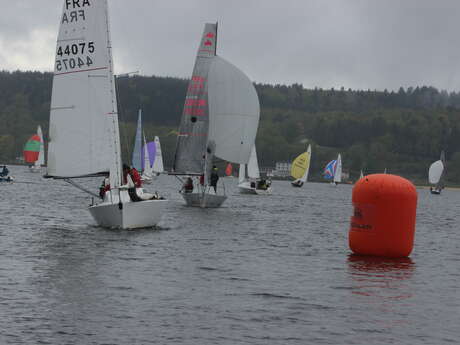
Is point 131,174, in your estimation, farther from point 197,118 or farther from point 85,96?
point 197,118

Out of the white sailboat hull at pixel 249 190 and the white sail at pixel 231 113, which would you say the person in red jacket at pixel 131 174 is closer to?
the white sail at pixel 231 113

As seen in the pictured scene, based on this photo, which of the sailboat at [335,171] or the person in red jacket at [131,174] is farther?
the sailboat at [335,171]

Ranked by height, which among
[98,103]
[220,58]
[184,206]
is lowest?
[184,206]

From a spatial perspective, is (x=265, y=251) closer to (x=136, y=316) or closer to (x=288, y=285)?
(x=288, y=285)

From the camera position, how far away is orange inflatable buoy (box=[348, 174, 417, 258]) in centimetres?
2216

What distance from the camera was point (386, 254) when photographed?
76.1ft

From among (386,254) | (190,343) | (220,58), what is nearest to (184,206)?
(220,58)

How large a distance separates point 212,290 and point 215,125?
2851 centimetres

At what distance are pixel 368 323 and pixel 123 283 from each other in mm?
5553

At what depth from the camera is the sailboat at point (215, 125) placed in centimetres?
4494

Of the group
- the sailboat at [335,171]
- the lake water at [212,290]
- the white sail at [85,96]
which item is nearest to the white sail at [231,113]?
the lake water at [212,290]

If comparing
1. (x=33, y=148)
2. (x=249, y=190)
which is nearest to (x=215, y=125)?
(x=249, y=190)

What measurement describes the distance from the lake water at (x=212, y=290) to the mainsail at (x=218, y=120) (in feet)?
49.8

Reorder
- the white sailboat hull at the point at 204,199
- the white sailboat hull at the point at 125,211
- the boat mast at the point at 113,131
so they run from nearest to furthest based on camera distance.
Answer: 1. the white sailboat hull at the point at 125,211
2. the boat mast at the point at 113,131
3. the white sailboat hull at the point at 204,199
